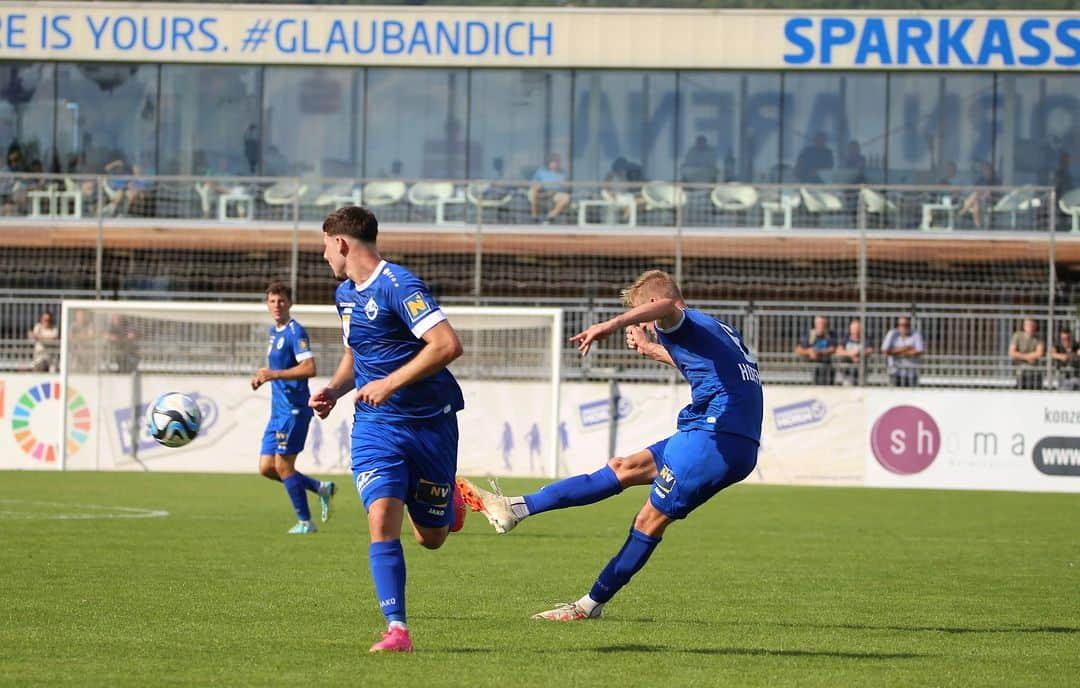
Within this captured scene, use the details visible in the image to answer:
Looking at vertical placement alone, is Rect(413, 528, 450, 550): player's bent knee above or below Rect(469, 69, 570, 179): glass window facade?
below

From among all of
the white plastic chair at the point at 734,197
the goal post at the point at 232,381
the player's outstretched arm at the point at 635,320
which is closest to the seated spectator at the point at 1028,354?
the white plastic chair at the point at 734,197

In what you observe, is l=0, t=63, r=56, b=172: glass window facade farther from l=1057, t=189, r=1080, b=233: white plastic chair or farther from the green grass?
l=1057, t=189, r=1080, b=233: white plastic chair

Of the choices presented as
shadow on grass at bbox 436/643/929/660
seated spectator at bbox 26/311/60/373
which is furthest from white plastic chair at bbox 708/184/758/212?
shadow on grass at bbox 436/643/929/660

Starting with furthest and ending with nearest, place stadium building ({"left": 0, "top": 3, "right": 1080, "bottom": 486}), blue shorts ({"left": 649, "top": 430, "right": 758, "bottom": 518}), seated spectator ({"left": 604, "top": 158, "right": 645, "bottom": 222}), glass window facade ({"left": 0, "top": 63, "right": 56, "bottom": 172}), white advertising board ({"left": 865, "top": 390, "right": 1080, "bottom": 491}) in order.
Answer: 1. glass window facade ({"left": 0, "top": 63, "right": 56, "bottom": 172})
2. seated spectator ({"left": 604, "top": 158, "right": 645, "bottom": 222})
3. stadium building ({"left": 0, "top": 3, "right": 1080, "bottom": 486})
4. white advertising board ({"left": 865, "top": 390, "right": 1080, "bottom": 491})
5. blue shorts ({"left": 649, "top": 430, "right": 758, "bottom": 518})

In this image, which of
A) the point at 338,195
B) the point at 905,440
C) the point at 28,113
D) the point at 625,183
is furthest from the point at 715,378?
the point at 28,113

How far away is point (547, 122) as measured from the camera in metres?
33.2

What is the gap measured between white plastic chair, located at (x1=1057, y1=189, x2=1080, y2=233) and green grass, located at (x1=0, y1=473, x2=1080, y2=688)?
14.5 meters

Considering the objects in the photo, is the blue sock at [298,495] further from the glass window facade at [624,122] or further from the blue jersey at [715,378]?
the glass window facade at [624,122]

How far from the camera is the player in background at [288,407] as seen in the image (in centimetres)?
1524

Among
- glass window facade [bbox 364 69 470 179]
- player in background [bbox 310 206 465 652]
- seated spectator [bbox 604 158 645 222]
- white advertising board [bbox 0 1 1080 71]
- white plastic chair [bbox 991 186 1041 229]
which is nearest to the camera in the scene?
player in background [bbox 310 206 465 652]

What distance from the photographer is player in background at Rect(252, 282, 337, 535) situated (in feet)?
50.0

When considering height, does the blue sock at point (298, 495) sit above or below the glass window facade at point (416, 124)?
below

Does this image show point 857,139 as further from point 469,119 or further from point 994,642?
point 994,642

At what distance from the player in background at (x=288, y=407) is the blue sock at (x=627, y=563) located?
6.54 m
